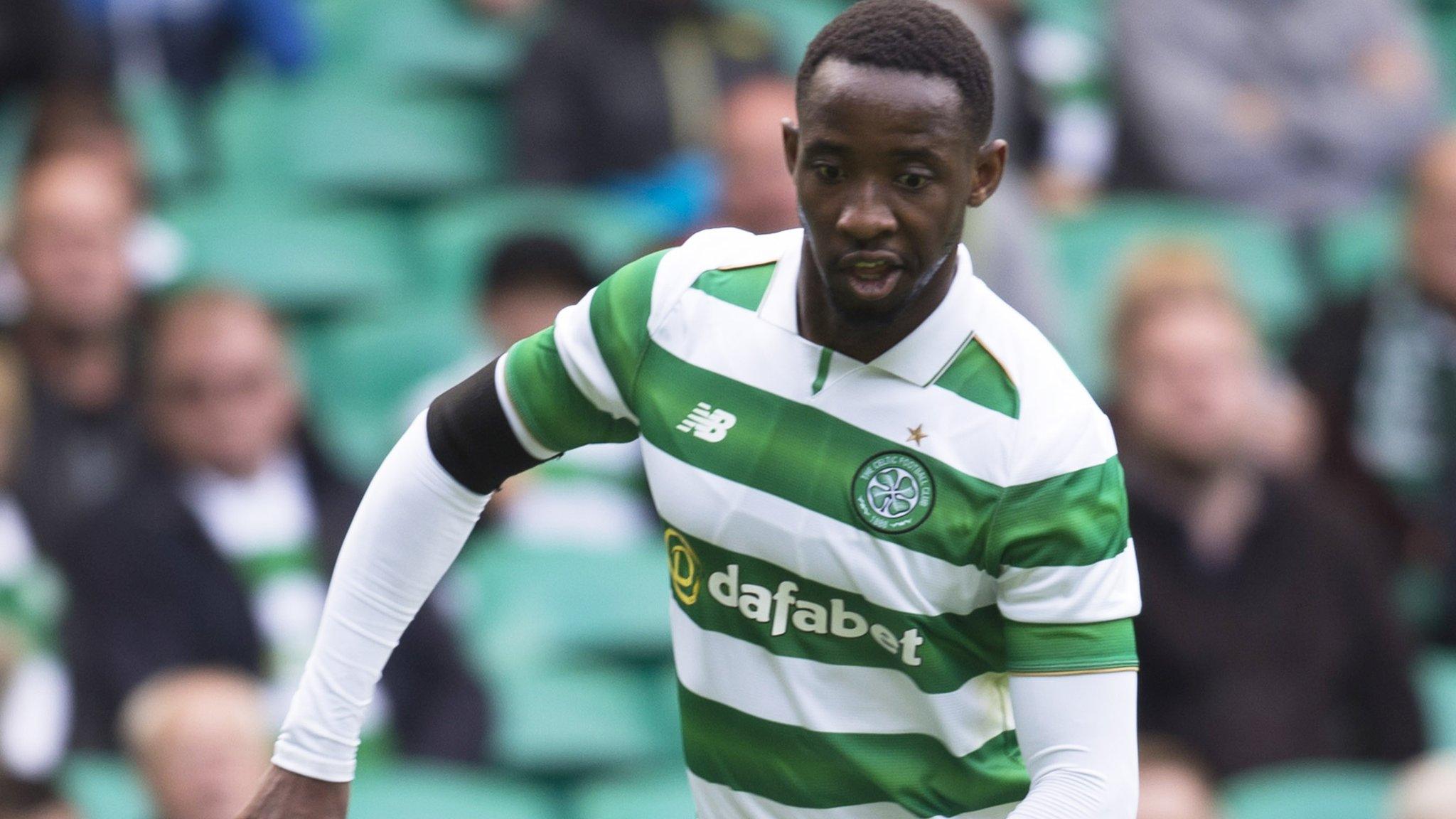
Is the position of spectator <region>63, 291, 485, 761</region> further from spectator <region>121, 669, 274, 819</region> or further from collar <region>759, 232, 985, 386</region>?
collar <region>759, 232, 985, 386</region>

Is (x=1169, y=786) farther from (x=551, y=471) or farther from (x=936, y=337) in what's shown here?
(x=936, y=337)

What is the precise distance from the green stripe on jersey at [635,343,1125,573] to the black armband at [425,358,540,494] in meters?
0.16

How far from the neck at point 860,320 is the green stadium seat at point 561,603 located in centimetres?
258

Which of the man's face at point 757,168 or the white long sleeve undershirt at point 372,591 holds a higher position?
the man's face at point 757,168

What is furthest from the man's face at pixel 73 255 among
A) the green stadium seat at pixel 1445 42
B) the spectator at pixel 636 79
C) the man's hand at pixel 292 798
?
the green stadium seat at pixel 1445 42

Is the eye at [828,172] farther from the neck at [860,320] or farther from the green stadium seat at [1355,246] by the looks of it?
the green stadium seat at [1355,246]

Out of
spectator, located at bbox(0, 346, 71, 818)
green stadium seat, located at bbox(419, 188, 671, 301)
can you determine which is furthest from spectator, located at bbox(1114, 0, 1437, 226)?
spectator, located at bbox(0, 346, 71, 818)

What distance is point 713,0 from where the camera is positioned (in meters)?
6.02

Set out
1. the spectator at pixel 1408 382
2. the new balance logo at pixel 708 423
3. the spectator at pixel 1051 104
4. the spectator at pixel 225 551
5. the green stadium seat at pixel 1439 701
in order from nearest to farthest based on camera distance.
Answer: the new balance logo at pixel 708 423
the spectator at pixel 225 551
the green stadium seat at pixel 1439 701
the spectator at pixel 1408 382
the spectator at pixel 1051 104

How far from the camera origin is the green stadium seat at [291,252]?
552 centimetres

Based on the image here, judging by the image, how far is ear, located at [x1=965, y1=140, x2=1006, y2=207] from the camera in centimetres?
204

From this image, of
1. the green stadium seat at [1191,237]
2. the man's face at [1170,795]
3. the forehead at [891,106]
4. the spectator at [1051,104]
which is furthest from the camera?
the spectator at [1051,104]

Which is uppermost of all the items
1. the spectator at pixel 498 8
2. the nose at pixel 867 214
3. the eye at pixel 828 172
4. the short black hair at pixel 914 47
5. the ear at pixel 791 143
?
the spectator at pixel 498 8

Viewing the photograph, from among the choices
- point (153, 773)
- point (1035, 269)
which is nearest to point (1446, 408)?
point (1035, 269)
